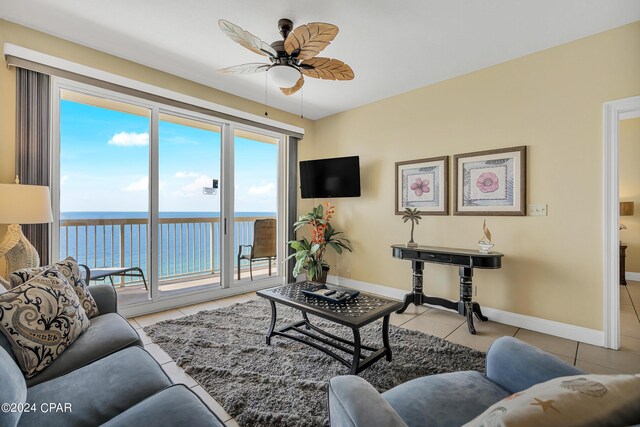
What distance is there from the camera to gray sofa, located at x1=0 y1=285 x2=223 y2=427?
0.97 metres

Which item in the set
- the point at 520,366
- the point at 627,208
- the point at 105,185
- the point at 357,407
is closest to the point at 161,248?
the point at 105,185

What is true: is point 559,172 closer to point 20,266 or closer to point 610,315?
point 610,315

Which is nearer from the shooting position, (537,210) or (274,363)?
(274,363)

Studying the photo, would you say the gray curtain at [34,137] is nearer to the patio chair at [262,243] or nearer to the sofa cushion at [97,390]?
the sofa cushion at [97,390]

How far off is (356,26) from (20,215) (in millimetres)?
3004

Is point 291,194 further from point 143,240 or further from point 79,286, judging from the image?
point 79,286

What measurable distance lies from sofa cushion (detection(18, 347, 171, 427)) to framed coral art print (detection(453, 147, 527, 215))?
325cm

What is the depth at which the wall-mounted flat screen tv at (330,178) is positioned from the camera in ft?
13.9

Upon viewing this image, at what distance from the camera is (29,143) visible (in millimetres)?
2512

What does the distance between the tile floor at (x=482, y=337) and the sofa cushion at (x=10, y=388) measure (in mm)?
969

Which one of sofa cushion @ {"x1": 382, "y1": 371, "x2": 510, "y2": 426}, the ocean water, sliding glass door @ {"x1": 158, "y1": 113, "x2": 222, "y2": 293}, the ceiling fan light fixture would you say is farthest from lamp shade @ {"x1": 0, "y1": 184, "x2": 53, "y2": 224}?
sofa cushion @ {"x1": 382, "y1": 371, "x2": 510, "y2": 426}

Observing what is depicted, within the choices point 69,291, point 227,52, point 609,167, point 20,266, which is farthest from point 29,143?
point 609,167

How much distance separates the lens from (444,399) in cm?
112

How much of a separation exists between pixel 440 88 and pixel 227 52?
250 centimetres
